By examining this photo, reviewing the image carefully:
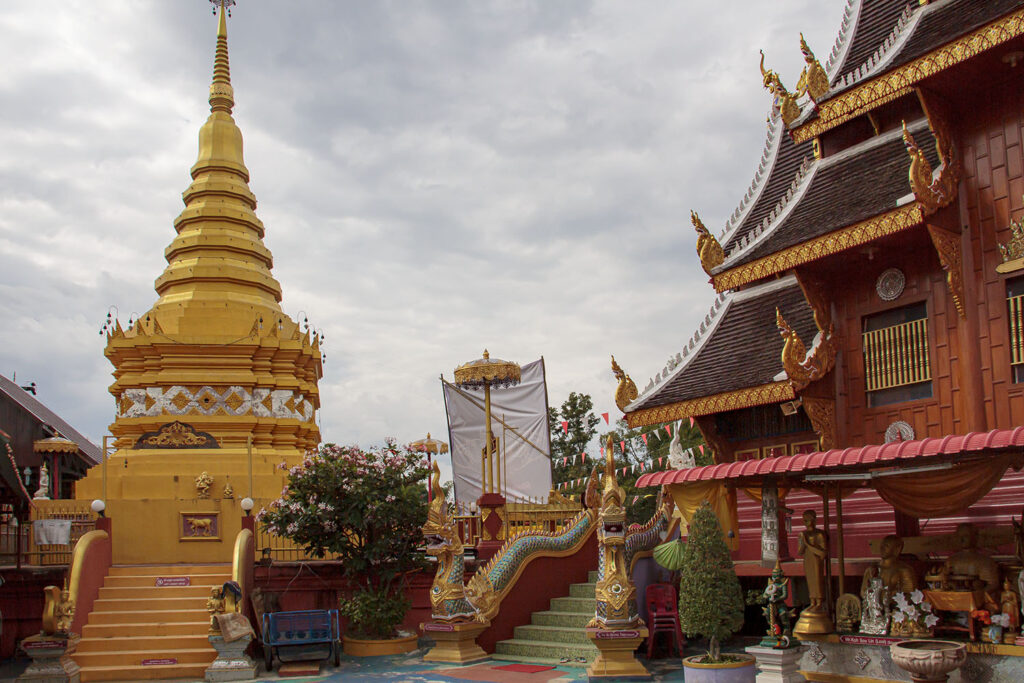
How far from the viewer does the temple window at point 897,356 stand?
11.0 m

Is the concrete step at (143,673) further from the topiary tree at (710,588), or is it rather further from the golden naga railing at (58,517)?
the topiary tree at (710,588)

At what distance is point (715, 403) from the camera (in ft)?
41.3

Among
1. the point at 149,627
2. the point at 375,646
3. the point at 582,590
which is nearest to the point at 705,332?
the point at 582,590

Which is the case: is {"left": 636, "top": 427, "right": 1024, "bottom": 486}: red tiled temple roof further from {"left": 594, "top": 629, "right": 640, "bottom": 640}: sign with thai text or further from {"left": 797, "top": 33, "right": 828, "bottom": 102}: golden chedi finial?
{"left": 797, "top": 33, "right": 828, "bottom": 102}: golden chedi finial

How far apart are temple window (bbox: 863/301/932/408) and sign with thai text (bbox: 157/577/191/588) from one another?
1055 centimetres

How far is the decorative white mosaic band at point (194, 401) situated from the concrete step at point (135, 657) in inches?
323

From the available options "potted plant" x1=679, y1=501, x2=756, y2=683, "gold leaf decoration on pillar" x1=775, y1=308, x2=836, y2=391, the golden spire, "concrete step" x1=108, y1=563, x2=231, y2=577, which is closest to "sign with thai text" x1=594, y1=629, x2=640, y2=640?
"potted plant" x1=679, y1=501, x2=756, y2=683

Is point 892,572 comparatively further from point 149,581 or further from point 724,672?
point 149,581

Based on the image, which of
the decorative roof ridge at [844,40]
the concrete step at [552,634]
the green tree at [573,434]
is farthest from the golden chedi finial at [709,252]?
the green tree at [573,434]

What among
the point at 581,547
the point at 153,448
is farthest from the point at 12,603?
the point at 581,547

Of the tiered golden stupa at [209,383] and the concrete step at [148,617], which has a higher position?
the tiered golden stupa at [209,383]

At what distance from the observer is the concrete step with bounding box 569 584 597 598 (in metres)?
15.1

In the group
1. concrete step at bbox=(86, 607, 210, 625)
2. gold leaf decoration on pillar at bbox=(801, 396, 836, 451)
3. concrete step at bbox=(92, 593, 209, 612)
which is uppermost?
gold leaf decoration on pillar at bbox=(801, 396, 836, 451)

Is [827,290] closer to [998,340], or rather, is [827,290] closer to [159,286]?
[998,340]
